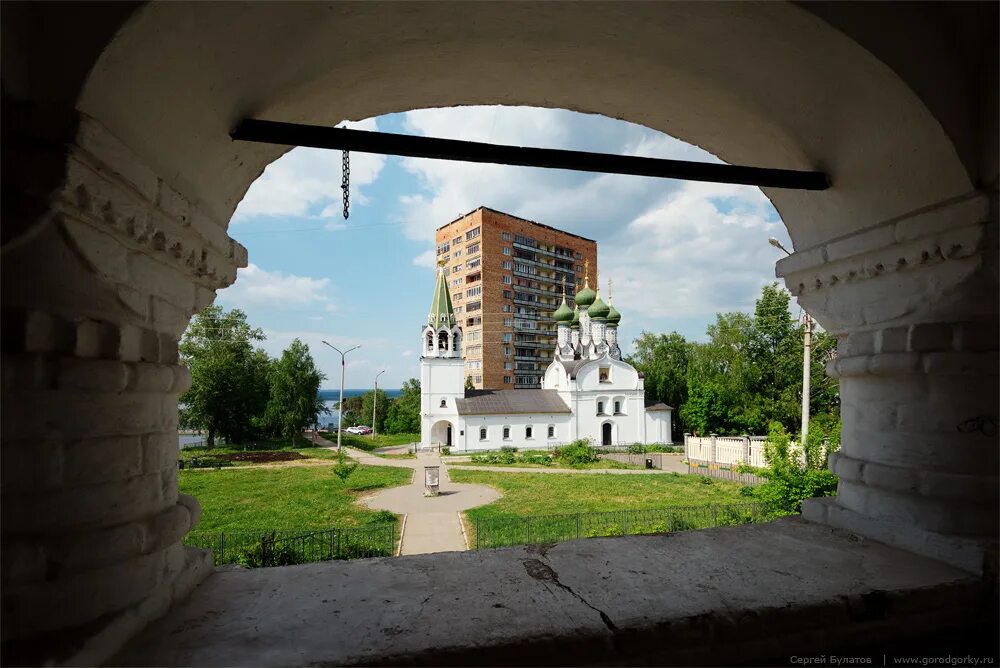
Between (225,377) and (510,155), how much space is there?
3877 cm

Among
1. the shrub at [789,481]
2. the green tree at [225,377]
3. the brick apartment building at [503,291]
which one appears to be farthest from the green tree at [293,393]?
the shrub at [789,481]

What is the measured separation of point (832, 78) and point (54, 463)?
299 centimetres

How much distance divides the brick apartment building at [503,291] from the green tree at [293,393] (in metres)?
22.0

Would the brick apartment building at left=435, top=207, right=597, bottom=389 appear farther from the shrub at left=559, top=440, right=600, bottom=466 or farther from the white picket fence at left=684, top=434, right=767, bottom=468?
the white picket fence at left=684, top=434, right=767, bottom=468

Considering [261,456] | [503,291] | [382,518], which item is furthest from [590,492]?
[503,291]

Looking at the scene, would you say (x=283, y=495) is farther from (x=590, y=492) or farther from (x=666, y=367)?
(x=666, y=367)

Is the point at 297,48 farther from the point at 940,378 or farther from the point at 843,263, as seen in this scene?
the point at 940,378

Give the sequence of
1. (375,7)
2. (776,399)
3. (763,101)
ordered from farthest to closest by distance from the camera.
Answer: (776,399) → (763,101) → (375,7)

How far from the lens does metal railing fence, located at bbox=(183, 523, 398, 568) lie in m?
8.91

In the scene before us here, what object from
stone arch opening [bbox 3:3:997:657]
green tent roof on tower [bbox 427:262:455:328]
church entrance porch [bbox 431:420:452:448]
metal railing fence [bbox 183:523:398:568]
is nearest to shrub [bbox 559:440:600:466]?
church entrance porch [bbox 431:420:452:448]

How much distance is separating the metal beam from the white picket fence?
24.6 m

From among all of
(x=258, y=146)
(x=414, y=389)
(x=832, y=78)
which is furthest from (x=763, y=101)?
(x=414, y=389)

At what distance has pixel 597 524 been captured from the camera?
1277cm

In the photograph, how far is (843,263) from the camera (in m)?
2.50
